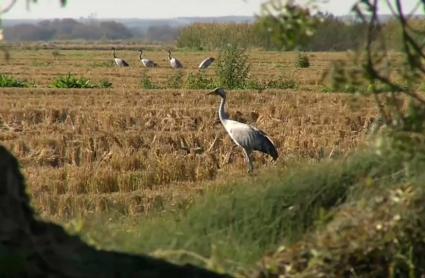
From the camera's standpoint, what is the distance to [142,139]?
66.1 feet

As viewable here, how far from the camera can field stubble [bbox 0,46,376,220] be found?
49.8 ft

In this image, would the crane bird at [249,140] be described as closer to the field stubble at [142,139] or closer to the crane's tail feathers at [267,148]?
the crane's tail feathers at [267,148]

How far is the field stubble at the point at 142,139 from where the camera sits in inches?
598

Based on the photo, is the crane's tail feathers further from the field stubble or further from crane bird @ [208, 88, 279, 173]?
the field stubble

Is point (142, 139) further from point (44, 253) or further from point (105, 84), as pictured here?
point (105, 84)

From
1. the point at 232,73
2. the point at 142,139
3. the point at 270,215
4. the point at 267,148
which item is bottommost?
the point at 232,73

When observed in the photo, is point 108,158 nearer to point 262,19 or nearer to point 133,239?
point 133,239

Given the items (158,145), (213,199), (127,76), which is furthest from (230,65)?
(213,199)

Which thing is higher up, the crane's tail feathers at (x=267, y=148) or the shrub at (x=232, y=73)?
the crane's tail feathers at (x=267, y=148)

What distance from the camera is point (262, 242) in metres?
7.86

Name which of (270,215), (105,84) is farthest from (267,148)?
(105,84)

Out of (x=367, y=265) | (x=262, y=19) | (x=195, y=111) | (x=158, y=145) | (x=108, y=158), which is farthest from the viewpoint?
(x=195, y=111)

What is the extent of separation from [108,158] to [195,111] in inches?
241

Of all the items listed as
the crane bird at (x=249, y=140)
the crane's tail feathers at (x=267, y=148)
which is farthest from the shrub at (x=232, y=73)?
the crane's tail feathers at (x=267, y=148)
